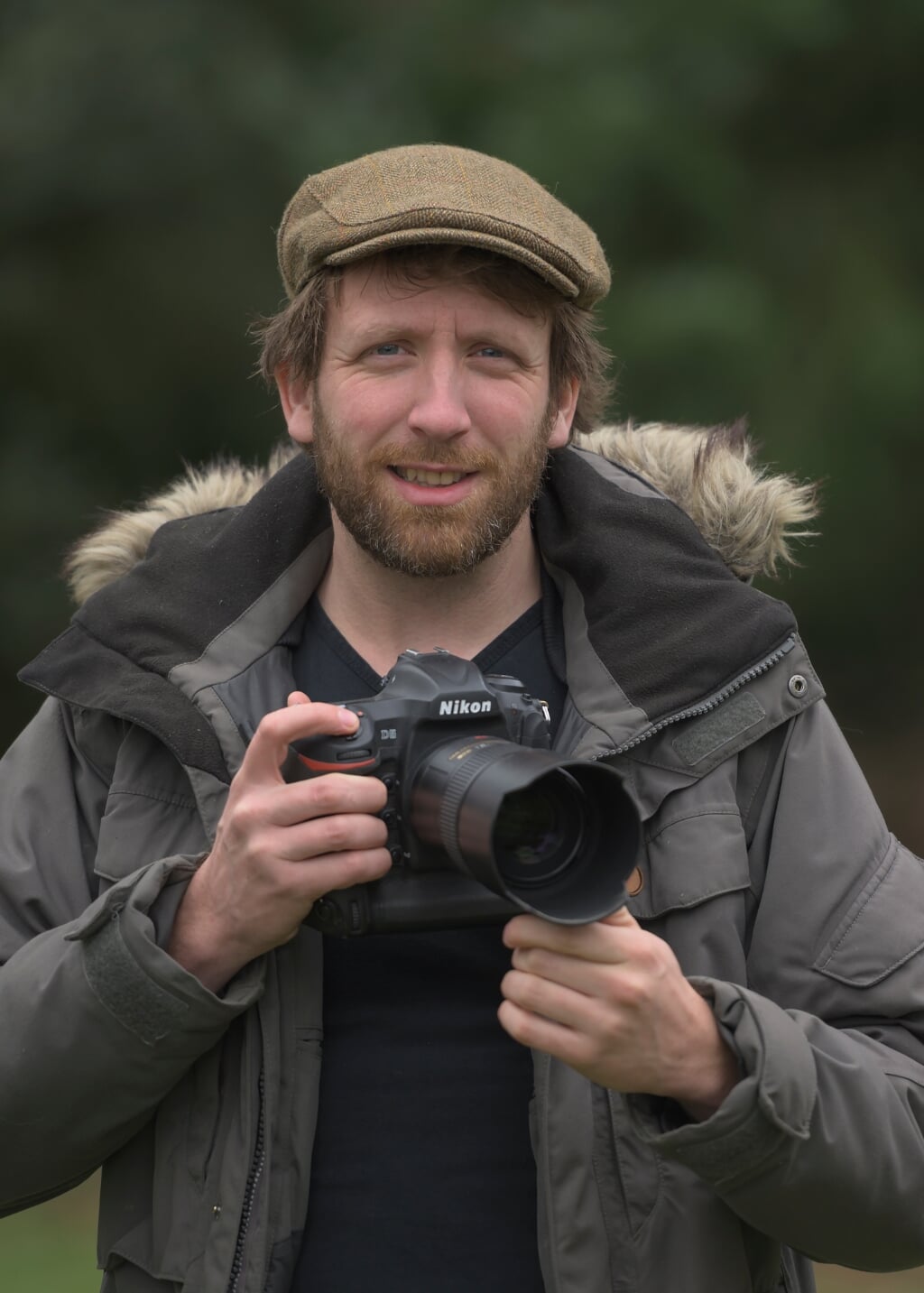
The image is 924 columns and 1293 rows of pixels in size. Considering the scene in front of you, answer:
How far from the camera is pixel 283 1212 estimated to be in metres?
1.88

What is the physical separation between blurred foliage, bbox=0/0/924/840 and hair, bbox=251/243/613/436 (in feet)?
9.33

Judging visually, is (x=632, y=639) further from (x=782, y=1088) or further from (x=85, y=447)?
(x=85, y=447)

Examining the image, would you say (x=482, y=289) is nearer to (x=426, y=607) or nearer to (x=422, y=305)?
(x=422, y=305)

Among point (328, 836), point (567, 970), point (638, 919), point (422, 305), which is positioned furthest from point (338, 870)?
point (422, 305)

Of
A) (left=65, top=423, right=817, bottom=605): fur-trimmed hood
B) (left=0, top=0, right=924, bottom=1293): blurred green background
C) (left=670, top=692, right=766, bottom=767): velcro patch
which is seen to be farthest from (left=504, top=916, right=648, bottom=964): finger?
(left=0, top=0, right=924, bottom=1293): blurred green background

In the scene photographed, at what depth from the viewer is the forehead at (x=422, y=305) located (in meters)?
2.07

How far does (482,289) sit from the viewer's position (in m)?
2.10

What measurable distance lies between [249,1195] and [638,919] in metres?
0.52

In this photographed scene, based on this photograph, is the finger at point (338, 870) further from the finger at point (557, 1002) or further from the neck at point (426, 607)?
the neck at point (426, 607)

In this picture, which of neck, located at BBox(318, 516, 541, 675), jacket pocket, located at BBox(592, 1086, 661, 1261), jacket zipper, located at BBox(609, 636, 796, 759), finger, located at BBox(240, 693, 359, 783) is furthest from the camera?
neck, located at BBox(318, 516, 541, 675)

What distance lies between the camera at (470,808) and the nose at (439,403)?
0.32m

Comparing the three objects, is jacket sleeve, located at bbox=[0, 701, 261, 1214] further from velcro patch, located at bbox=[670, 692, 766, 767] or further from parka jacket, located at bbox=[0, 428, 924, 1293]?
velcro patch, located at bbox=[670, 692, 766, 767]

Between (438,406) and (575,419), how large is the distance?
484 mm

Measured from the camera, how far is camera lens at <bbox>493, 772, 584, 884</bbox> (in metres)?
1.63
